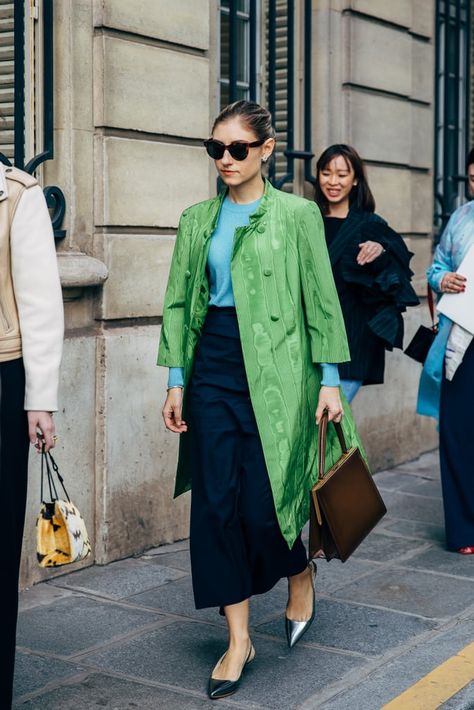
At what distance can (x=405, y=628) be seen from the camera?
16.0 feet

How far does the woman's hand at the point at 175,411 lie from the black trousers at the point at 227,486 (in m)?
0.05

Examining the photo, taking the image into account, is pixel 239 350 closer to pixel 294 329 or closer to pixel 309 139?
pixel 294 329

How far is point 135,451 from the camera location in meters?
5.96

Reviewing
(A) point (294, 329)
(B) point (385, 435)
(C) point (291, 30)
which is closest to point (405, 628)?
(A) point (294, 329)

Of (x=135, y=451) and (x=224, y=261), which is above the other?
(x=224, y=261)

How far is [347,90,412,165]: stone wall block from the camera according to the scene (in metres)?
7.81

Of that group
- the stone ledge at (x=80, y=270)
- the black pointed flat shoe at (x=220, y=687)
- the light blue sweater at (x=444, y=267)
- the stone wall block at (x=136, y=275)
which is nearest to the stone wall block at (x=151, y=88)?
the stone wall block at (x=136, y=275)

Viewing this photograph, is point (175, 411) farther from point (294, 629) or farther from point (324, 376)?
point (294, 629)

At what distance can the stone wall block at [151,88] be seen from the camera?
578cm

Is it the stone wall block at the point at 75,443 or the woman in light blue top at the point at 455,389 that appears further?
the woman in light blue top at the point at 455,389

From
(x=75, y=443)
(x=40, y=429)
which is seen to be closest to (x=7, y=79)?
(x=75, y=443)

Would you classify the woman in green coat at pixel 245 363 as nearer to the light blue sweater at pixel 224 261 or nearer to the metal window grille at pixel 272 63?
the light blue sweater at pixel 224 261

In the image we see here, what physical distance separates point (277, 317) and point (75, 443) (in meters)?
1.79

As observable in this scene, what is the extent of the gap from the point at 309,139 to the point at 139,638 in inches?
151
